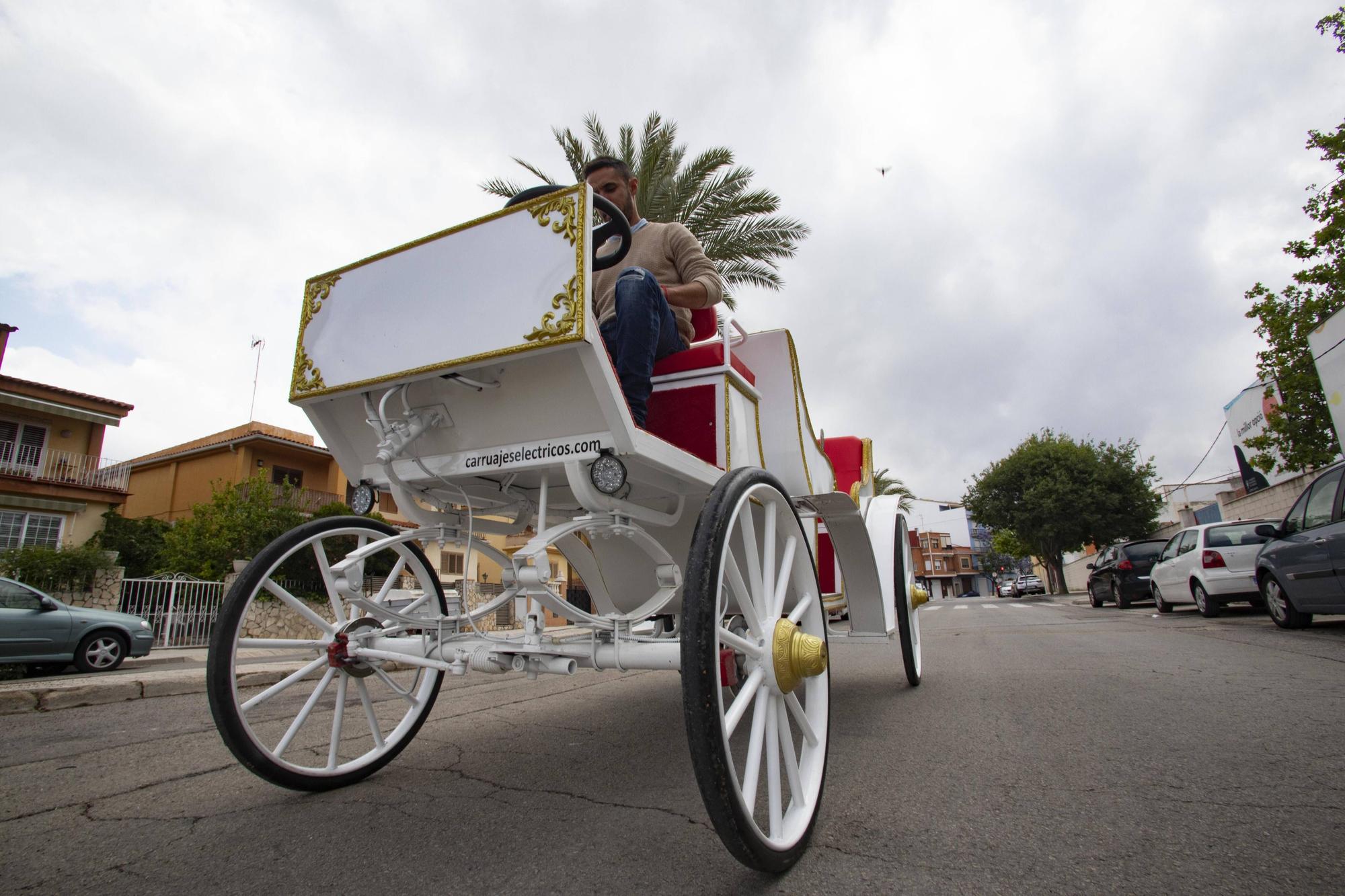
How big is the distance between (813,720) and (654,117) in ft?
37.7

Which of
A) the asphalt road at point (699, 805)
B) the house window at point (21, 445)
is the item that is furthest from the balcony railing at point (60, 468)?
the asphalt road at point (699, 805)

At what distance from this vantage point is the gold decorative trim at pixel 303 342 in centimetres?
232

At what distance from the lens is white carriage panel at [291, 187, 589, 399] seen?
194cm

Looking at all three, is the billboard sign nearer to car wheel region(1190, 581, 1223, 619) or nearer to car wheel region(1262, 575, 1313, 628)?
car wheel region(1190, 581, 1223, 619)

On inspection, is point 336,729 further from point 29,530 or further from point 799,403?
point 29,530

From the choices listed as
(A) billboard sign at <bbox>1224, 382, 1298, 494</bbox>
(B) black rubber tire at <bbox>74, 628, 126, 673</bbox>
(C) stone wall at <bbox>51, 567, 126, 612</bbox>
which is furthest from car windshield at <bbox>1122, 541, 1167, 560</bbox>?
(C) stone wall at <bbox>51, 567, 126, 612</bbox>

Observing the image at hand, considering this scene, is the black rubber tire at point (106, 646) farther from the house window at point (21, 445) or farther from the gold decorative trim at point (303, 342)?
the house window at point (21, 445)

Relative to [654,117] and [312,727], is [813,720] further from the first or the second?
[654,117]

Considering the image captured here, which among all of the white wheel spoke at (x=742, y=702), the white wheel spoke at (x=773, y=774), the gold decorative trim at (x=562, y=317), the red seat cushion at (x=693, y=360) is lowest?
the white wheel spoke at (x=773, y=774)

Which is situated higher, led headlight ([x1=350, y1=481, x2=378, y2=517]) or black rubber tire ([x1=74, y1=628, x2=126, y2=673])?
led headlight ([x1=350, y1=481, x2=378, y2=517])

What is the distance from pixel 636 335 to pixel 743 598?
2.99ft

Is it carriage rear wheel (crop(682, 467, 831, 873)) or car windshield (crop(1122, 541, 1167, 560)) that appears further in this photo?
car windshield (crop(1122, 541, 1167, 560))

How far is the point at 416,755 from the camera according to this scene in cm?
290

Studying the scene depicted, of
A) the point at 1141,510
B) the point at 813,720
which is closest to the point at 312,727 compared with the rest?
the point at 813,720
